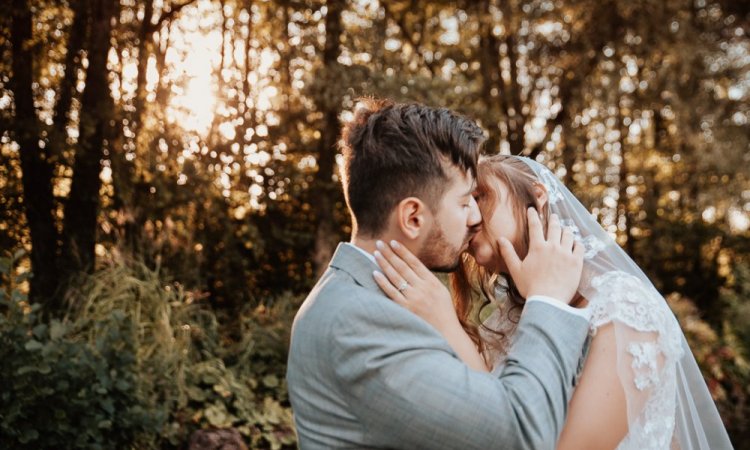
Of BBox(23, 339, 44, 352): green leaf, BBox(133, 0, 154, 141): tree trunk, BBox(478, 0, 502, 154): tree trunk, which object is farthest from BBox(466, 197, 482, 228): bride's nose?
BBox(478, 0, 502, 154): tree trunk

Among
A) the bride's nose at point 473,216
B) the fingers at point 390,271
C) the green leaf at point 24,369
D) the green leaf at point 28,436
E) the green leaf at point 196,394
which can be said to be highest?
the bride's nose at point 473,216

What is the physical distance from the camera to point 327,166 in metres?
9.28

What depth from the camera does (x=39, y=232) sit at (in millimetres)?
6695

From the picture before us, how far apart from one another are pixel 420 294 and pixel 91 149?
5.42 m

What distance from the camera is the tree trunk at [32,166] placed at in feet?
21.4

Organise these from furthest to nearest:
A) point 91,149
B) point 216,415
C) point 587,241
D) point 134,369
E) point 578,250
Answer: point 91,149, point 216,415, point 134,369, point 587,241, point 578,250

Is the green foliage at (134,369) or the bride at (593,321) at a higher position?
the bride at (593,321)

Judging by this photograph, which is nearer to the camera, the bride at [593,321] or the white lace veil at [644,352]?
the bride at [593,321]

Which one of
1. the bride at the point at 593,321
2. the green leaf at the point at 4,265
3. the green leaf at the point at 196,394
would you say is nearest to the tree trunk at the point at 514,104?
the green leaf at the point at 196,394

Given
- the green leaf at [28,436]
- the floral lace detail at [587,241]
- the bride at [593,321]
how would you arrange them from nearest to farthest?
the bride at [593,321], the floral lace detail at [587,241], the green leaf at [28,436]

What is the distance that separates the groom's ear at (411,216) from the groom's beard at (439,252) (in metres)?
0.05

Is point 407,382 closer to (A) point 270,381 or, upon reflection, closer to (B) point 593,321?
(B) point 593,321

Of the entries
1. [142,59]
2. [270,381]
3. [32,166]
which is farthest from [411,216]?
[142,59]

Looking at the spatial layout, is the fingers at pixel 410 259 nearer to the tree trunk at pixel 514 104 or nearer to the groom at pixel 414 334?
the groom at pixel 414 334
